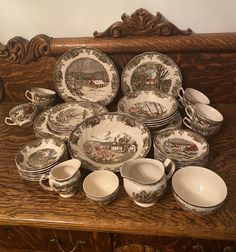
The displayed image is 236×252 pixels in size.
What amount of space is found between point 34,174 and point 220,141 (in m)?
0.57

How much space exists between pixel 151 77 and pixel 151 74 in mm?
10

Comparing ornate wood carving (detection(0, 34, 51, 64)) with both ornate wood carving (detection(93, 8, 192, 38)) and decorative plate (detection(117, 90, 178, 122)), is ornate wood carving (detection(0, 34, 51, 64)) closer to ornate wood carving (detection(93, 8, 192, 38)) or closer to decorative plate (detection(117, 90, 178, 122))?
ornate wood carving (detection(93, 8, 192, 38))

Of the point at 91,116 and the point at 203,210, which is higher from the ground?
the point at 91,116

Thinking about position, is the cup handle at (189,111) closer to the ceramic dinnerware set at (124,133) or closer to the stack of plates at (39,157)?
the ceramic dinnerware set at (124,133)

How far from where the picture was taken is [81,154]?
97 centimetres

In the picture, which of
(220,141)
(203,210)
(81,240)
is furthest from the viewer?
(220,141)

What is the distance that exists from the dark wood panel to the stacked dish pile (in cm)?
37

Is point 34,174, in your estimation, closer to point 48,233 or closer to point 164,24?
point 48,233

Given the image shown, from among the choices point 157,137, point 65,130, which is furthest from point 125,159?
point 65,130

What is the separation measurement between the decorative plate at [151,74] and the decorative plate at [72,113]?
0.43 feet

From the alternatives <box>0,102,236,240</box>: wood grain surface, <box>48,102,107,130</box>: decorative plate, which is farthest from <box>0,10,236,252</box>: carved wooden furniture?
<box>48,102,107,130</box>: decorative plate

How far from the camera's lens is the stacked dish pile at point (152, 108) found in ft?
3.36

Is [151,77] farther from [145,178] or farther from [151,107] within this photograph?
[145,178]

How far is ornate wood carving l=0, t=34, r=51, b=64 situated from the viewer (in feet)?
3.69
